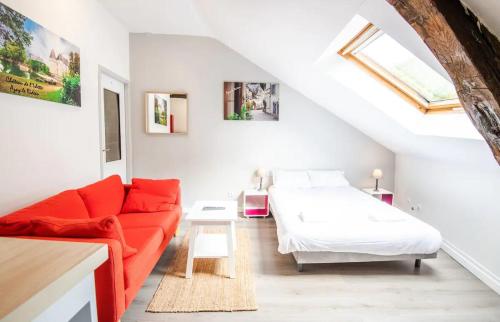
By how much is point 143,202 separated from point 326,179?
2689 millimetres

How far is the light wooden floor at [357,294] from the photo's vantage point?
1.98m

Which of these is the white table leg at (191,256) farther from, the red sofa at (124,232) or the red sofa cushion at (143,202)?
the red sofa cushion at (143,202)

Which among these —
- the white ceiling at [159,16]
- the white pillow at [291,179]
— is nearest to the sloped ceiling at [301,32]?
the white ceiling at [159,16]

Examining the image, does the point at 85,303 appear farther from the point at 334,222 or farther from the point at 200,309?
the point at 334,222

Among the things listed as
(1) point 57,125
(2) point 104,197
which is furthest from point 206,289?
(1) point 57,125

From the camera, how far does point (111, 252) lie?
1472mm

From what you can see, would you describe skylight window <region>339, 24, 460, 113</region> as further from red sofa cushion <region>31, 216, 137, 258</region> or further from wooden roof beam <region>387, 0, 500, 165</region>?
red sofa cushion <region>31, 216, 137, 258</region>

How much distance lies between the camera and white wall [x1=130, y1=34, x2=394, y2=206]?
4.10 meters

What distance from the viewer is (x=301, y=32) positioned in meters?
2.28

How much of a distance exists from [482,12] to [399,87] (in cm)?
185

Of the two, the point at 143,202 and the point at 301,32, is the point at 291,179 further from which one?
the point at 301,32

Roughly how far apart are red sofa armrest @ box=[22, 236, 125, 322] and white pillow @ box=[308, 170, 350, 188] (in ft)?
10.4

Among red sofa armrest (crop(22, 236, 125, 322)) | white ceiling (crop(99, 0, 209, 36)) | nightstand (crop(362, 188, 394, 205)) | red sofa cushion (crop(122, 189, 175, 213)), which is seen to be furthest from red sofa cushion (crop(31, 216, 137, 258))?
nightstand (crop(362, 188, 394, 205))

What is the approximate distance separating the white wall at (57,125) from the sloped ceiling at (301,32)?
0.53 m
